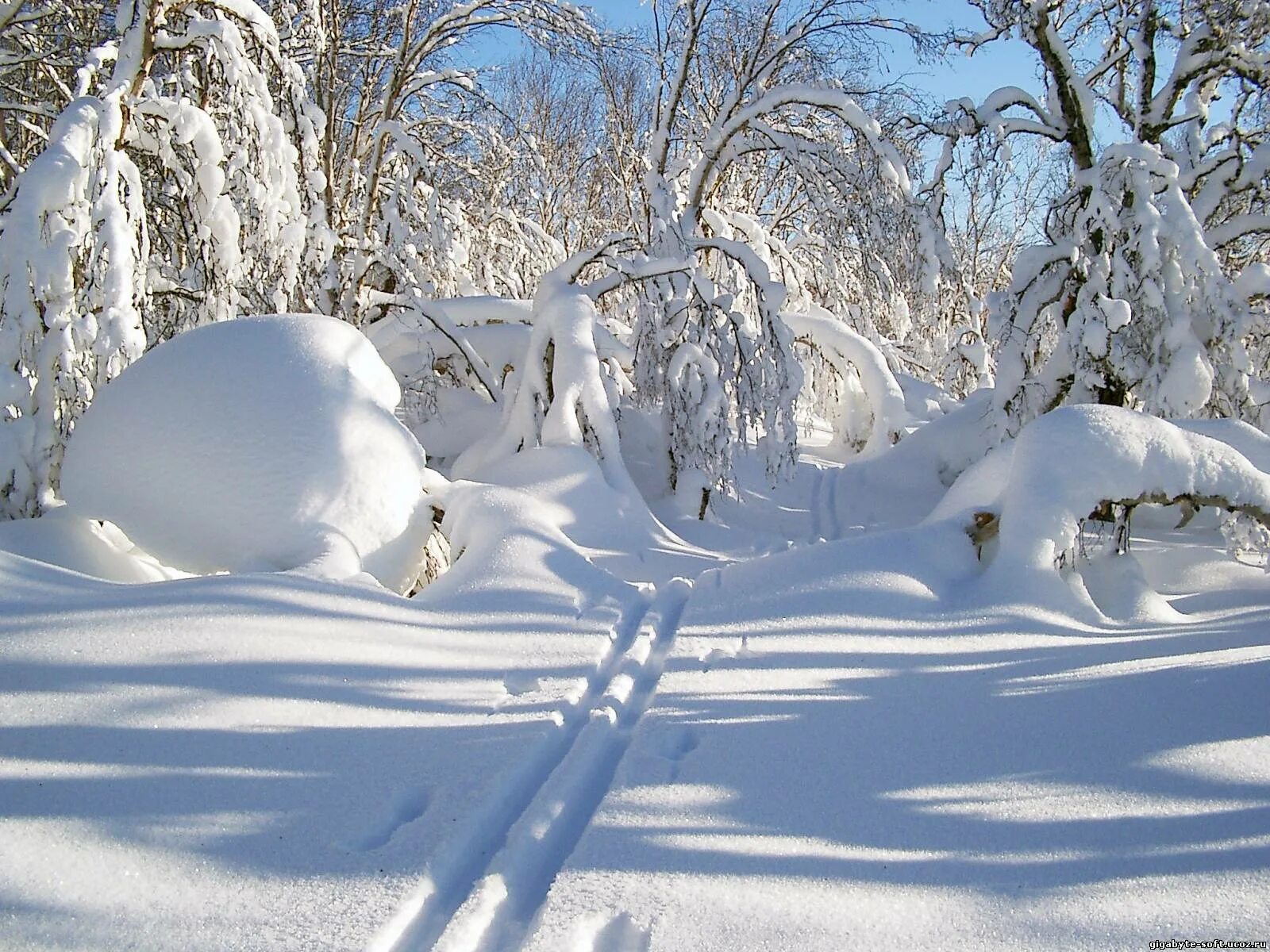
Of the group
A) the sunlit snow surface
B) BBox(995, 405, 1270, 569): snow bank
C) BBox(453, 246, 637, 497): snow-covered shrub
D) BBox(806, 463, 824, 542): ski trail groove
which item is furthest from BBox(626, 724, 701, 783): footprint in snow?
BBox(806, 463, 824, 542): ski trail groove

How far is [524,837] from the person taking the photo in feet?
7.88

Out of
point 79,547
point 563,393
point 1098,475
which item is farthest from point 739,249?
point 79,547

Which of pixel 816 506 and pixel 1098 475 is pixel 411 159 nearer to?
pixel 816 506

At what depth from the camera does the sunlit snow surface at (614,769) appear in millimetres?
2068

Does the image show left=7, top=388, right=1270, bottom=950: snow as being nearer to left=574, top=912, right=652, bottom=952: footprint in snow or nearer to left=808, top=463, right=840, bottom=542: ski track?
left=574, top=912, right=652, bottom=952: footprint in snow

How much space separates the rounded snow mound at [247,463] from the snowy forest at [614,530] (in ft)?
0.08

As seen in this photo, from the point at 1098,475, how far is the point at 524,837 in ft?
12.5

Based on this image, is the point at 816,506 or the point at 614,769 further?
the point at 816,506

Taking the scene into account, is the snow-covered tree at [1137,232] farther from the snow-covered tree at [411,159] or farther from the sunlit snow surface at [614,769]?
the snow-covered tree at [411,159]

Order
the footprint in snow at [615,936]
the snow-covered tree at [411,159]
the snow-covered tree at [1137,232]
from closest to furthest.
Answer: the footprint in snow at [615,936], the snow-covered tree at [1137,232], the snow-covered tree at [411,159]

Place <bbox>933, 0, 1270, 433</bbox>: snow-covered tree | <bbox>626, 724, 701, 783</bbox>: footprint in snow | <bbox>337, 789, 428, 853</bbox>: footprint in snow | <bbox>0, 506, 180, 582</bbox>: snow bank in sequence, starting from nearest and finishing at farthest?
<bbox>337, 789, 428, 853</bbox>: footprint in snow → <bbox>626, 724, 701, 783</bbox>: footprint in snow → <bbox>0, 506, 180, 582</bbox>: snow bank → <bbox>933, 0, 1270, 433</bbox>: snow-covered tree

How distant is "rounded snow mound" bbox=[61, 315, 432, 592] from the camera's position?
456cm

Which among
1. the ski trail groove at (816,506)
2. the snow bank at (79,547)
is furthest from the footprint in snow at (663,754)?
the ski trail groove at (816,506)

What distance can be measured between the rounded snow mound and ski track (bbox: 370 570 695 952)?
1838 mm
